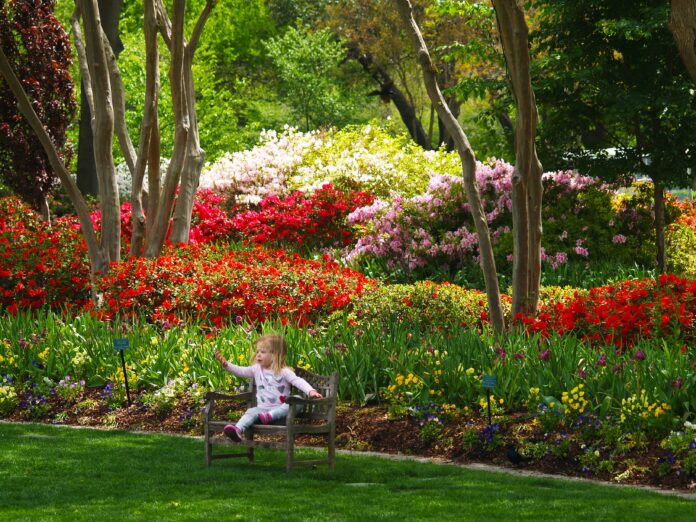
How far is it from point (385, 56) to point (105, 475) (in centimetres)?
2909

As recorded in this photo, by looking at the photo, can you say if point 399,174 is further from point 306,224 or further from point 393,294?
point 393,294

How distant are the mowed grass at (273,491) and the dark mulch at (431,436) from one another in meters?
0.34

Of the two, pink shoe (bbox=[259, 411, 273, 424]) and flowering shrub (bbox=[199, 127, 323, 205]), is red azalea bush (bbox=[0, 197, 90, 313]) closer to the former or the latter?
flowering shrub (bbox=[199, 127, 323, 205])

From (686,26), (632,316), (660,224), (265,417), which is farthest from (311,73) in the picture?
(265,417)

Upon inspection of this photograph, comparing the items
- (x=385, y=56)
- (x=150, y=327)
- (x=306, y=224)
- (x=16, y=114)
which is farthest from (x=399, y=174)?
(x=385, y=56)

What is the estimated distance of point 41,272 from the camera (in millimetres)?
13766

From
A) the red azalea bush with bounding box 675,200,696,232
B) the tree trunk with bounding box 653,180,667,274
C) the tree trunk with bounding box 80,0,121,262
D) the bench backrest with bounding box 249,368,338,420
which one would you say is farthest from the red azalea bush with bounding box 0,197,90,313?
the red azalea bush with bounding box 675,200,696,232

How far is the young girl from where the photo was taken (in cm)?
734

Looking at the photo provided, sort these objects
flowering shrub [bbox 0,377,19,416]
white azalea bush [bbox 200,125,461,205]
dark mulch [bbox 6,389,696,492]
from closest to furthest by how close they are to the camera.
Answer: dark mulch [bbox 6,389,696,492] < flowering shrub [bbox 0,377,19,416] < white azalea bush [bbox 200,125,461,205]

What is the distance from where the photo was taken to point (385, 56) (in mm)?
34844

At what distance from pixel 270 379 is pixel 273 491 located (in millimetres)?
1189

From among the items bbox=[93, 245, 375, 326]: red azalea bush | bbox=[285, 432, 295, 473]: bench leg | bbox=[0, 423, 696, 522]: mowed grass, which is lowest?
bbox=[0, 423, 696, 522]: mowed grass

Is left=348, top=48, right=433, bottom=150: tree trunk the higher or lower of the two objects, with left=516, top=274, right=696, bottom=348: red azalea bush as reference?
higher

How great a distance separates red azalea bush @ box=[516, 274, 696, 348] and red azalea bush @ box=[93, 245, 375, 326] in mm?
2609
